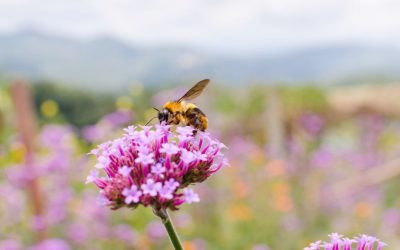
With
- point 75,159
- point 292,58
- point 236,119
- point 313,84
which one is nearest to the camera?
point 75,159

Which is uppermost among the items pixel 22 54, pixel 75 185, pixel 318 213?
pixel 22 54

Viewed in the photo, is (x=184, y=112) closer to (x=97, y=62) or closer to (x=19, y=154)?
(x=19, y=154)

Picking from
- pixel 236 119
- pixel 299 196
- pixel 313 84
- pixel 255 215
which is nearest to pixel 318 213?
pixel 299 196

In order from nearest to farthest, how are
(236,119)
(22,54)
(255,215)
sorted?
(255,215)
(236,119)
(22,54)

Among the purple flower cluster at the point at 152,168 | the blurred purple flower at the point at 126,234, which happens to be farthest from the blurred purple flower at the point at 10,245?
the purple flower cluster at the point at 152,168

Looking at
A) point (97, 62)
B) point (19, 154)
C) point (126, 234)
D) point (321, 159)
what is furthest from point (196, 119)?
point (97, 62)

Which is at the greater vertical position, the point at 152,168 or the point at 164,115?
the point at 164,115

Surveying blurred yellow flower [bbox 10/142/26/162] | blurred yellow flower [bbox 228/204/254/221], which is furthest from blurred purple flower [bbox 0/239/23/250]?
blurred yellow flower [bbox 228/204/254/221]

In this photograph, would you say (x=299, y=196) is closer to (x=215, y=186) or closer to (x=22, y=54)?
(x=215, y=186)
